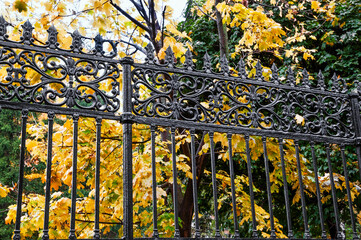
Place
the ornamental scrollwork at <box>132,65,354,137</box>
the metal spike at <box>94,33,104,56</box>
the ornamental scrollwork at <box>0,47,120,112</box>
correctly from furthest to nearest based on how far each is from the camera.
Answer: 1. the ornamental scrollwork at <box>132,65,354,137</box>
2. the metal spike at <box>94,33,104,56</box>
3. the ornamental scrollwork at <box>0,47,120,112</box>

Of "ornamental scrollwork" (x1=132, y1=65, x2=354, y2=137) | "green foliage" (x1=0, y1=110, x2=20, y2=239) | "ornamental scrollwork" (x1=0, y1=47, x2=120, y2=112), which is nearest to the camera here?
"ornamental scrollwork" (x1=0, y1=47, x2=120, y2=112)

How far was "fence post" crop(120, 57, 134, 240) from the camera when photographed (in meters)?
3.44

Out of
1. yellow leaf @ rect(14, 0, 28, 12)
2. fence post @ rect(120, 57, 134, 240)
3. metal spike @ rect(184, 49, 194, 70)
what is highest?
yellow leaf @ rect(14, 0, 28, 12)

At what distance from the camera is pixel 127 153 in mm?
3617

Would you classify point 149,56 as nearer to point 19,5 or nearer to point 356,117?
point 19,5

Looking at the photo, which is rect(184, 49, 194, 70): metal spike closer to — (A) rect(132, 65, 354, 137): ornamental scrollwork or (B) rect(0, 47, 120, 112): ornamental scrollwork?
(A) rect(132, 65, 354, 137): ornamental scrollwork

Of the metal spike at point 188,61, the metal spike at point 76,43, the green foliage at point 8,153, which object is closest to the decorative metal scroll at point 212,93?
the metal spike at point 188,61

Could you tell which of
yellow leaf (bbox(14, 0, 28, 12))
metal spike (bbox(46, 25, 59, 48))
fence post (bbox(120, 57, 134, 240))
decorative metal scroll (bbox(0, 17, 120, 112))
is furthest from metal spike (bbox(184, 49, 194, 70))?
yellow leaf (bbox(14, 0, 28, 12))

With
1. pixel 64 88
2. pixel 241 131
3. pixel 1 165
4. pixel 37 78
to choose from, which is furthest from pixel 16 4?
pixel 1 165

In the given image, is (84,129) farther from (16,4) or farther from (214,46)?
(214,46)

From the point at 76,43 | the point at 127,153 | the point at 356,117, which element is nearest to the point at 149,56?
the point at 76,43

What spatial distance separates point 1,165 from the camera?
17.0 meters

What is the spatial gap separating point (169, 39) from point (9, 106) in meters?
2.94

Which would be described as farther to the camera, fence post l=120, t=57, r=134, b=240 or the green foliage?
the green foliage
